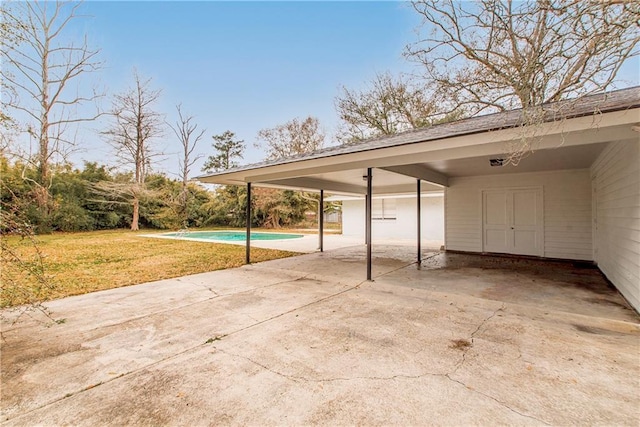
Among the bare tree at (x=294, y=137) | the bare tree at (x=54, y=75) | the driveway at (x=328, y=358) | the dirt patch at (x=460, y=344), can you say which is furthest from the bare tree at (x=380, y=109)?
the dirt patch at (x=460, y=344)

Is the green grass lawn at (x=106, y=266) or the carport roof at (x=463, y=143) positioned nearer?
the carport roof at (x=463, y=143)

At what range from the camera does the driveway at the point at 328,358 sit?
2.08 metres

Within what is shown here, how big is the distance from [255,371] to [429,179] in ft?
23.0

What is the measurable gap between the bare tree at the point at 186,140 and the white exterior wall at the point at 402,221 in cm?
1364

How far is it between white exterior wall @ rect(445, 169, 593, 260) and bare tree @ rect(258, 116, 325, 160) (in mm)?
14089

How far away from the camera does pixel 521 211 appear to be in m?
8.71

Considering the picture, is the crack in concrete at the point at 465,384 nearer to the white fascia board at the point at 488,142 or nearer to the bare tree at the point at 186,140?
the white fascia board at the point at 488,142

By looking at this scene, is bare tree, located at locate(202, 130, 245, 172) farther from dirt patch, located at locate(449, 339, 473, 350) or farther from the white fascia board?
dirt patch, located at locate(449, 339, 473, 350)

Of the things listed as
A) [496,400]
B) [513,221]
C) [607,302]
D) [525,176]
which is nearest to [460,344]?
[496,400]

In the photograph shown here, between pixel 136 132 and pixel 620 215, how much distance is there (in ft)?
81.5

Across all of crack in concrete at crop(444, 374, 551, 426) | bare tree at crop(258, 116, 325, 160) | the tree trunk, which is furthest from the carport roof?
the tree trunk

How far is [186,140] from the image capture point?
23547 millimetres

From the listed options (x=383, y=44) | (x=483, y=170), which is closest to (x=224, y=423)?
(x=483, y=170)

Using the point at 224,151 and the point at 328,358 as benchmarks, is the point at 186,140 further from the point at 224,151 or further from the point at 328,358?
the point at 328,358
